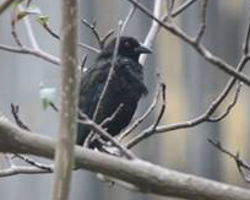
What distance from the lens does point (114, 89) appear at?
396 cm

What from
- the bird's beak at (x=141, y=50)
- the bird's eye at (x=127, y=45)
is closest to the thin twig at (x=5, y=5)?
the bird's beak at (x=141, y=50)

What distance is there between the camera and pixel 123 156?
2.06 metres

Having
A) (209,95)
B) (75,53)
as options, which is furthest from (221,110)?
(75,53)

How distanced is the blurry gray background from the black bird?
75 cm

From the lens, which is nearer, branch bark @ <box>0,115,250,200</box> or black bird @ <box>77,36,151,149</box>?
branch bark @ <box>0,115,250,200</box>

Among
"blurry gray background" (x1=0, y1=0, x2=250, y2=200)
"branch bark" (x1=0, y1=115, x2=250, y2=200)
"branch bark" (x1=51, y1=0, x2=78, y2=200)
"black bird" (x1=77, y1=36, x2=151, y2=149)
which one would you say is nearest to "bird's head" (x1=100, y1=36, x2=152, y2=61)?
"black bird" (x1=77, y1=36, x2=151, y2=149)

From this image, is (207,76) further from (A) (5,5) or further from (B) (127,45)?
(A) (5,5)

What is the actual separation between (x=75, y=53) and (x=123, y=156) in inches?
20.0

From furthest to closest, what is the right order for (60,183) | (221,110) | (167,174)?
(221,110) < (167,174) < (60,183)

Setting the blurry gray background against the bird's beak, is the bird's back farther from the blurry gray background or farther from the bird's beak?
the blurry gray background

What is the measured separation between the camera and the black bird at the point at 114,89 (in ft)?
12.9

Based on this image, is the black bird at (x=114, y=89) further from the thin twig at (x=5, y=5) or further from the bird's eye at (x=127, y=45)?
the thin twig at (x=5, y=5)

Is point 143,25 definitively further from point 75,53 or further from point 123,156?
point 75,53

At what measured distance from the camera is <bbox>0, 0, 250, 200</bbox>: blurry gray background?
4883 millimetres
